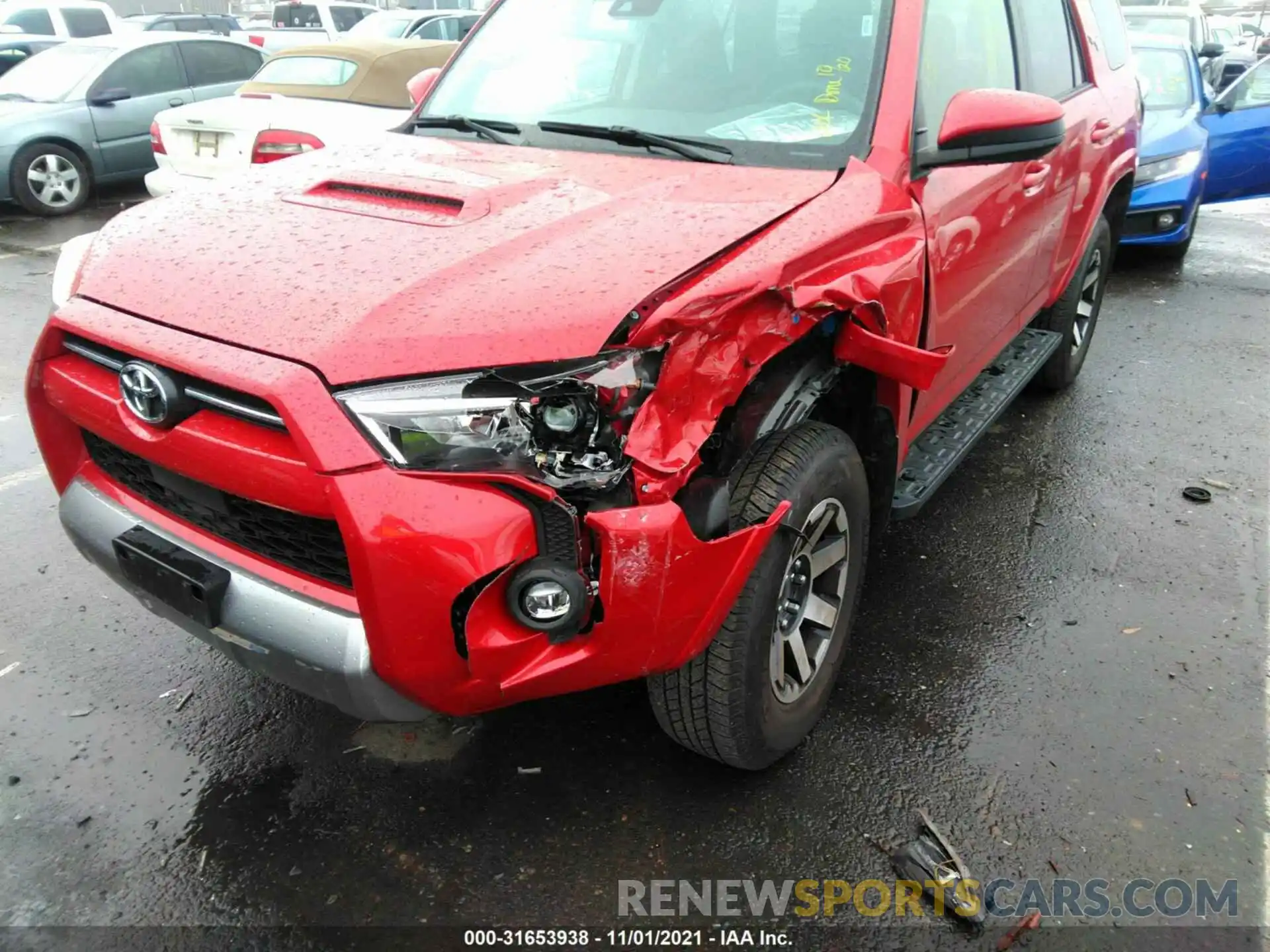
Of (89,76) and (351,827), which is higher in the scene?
(89,76)

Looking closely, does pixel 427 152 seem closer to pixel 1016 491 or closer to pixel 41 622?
pixel 41 622

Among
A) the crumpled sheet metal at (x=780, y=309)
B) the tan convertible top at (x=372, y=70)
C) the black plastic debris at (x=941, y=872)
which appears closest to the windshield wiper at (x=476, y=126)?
the crumpled sheet metal at (x=780, y=309)

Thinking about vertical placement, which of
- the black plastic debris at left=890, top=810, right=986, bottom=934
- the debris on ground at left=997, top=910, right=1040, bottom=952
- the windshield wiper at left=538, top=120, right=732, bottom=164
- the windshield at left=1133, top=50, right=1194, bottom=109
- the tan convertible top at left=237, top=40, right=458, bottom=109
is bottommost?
the debris on ground at left=997, top=910, right=1040, bottom=952

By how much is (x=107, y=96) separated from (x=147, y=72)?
1.88 ft

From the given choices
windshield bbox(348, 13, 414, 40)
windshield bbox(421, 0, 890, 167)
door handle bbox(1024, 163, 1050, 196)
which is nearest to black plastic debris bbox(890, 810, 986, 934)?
windshield bbox(421, 0, 890, 167)

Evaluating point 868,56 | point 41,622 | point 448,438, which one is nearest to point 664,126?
point 868,56

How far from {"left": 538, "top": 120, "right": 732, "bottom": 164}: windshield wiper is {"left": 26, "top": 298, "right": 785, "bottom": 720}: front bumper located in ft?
3.69

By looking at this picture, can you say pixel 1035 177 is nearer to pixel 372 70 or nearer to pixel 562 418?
pixel 562 418

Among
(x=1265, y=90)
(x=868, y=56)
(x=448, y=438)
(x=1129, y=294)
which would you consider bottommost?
(x=1129, y=294)

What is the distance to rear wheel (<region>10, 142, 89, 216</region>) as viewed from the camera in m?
8.83

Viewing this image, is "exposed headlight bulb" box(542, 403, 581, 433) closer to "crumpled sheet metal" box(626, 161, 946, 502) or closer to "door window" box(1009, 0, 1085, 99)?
"crumpled sheet metal" box(626, 161, 946, 502)

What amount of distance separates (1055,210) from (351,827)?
343 centimetres

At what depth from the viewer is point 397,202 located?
2.37 metres

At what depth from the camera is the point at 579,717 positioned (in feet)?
9.11
